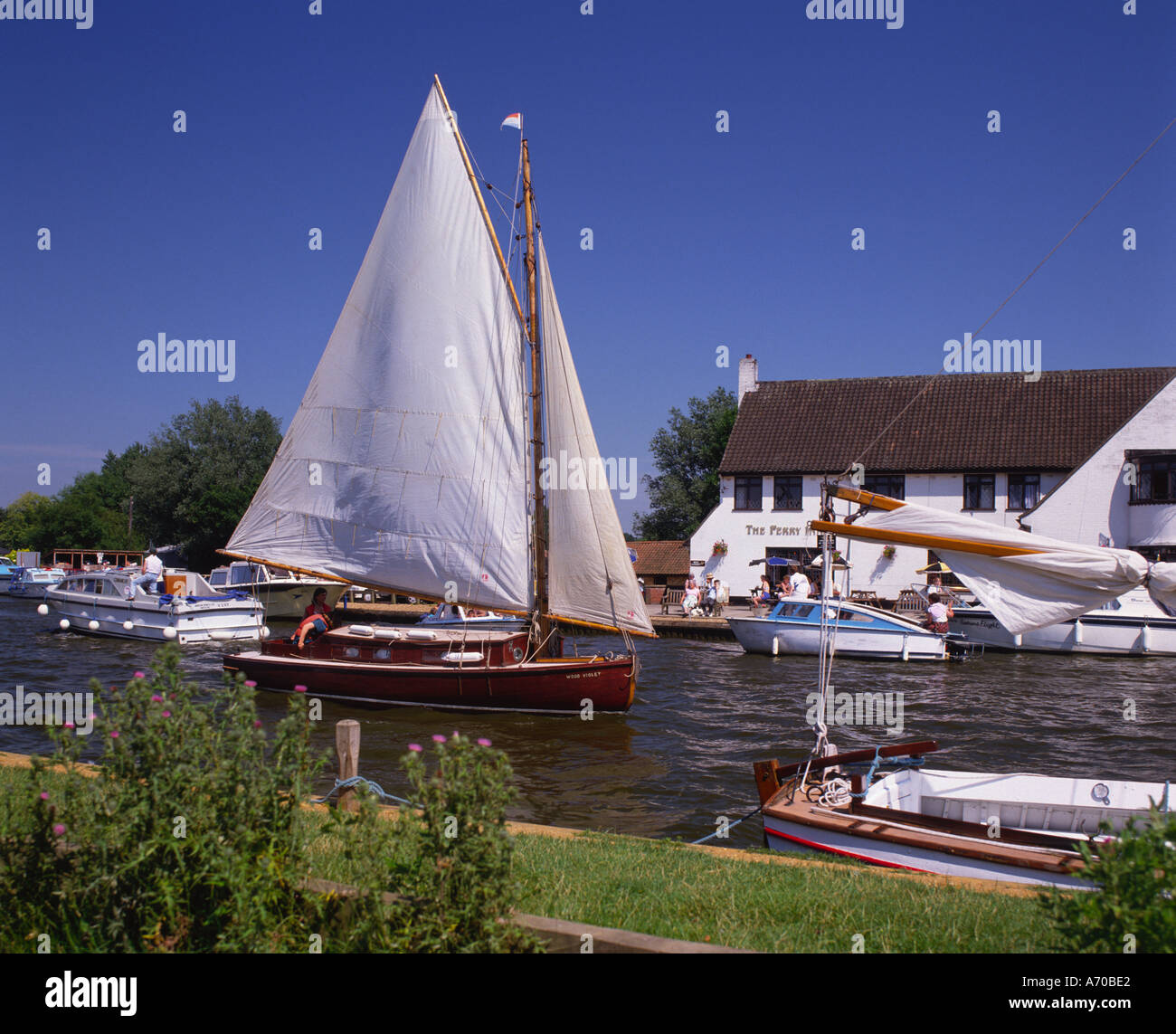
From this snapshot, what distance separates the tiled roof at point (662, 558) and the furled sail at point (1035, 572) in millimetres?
36633

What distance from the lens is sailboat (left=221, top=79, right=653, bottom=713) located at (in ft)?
60.0

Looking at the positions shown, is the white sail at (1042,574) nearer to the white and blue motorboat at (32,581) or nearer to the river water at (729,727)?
the river water at (729,727)

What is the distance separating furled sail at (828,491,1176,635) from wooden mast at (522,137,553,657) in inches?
415

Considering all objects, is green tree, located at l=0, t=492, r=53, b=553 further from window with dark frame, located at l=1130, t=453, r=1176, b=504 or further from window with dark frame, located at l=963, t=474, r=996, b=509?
window with dark frame, located at l=1130, t=453, r=1176, b=504

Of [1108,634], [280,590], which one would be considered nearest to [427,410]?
[1108,634]

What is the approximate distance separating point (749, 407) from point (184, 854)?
43.0 meters

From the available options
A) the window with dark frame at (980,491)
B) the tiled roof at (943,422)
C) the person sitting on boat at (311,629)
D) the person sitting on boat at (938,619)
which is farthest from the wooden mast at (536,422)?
the window with dark frame at (980,491)

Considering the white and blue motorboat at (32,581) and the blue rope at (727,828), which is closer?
the blue rope at (727,828)

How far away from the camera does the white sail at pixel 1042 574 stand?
847 cm

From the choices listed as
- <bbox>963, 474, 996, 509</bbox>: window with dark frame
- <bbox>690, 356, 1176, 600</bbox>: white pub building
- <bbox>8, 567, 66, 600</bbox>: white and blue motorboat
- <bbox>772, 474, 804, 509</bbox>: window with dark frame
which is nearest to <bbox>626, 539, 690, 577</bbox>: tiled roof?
<bbox>690, 356, 1176, 600</bbox>: white pub building

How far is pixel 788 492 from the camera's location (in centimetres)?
4191

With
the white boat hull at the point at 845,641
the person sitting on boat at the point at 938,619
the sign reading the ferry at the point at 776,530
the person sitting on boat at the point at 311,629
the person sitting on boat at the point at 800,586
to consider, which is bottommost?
the white boat hull at the point at 845,641
